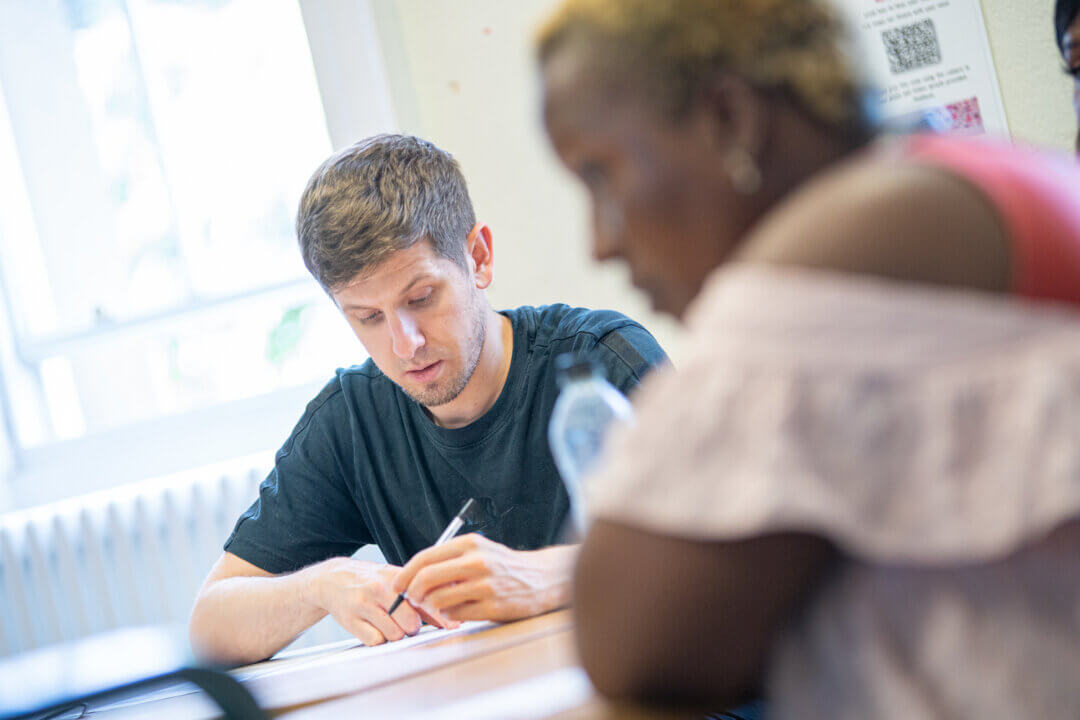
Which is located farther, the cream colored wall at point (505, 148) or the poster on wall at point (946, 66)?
the cream colored wall at point (505, 148)

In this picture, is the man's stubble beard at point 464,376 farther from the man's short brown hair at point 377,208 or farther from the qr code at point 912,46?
the qr code at point 912,46

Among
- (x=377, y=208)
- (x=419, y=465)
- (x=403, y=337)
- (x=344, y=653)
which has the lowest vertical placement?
(x=344, y=653)

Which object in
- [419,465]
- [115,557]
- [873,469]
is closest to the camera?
[873,469]

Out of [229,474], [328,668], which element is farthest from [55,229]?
[328,668]

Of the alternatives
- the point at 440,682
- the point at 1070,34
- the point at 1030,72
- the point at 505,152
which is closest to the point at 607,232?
the point at 440,682

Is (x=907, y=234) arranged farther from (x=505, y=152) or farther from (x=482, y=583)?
(x=505, y=152)

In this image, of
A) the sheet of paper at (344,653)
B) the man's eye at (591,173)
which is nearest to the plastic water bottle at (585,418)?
the sheet of paper at (344,653)

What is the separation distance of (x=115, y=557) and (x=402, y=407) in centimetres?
118

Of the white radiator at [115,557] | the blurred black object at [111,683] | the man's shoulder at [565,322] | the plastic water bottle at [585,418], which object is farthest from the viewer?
the white radiator at [115,557]

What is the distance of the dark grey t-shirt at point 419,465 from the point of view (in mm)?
1523

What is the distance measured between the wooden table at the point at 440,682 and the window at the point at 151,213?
1689 millimetres

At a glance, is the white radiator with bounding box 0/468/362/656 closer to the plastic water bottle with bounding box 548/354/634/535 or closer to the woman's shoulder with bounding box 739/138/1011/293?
the plastic water bottle with bounding box 548/354/634/535

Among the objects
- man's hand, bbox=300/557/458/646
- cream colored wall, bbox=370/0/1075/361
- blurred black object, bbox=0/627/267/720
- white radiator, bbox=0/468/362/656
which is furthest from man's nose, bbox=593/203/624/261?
white radiator, bbox=0/468/362/656

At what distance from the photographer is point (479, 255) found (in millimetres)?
1709
